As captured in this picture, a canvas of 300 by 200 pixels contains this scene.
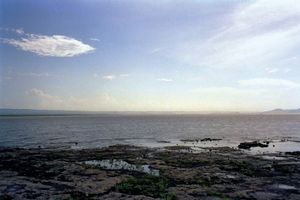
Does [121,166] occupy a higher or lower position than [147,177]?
lower

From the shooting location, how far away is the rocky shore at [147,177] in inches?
1094

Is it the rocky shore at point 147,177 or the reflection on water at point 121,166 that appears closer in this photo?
the rocky shore at point 147,177

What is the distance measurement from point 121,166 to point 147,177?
8339 mm

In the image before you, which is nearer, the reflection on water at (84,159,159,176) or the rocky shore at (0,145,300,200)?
the rocky shore at (0,145,300,200)

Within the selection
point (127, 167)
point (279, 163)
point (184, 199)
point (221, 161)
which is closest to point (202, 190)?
point (184, 199)

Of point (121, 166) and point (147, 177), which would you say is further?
point (121, 166)

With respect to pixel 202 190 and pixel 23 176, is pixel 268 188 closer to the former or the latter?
pixel 202 190

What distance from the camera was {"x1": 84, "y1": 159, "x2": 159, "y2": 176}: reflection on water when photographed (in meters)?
38.4

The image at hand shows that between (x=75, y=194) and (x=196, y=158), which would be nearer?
(x=75, y=194)

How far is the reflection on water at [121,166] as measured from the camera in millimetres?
38438

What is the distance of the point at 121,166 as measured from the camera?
136 feet

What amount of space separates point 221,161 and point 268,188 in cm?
1485

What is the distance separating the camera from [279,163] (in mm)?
44312

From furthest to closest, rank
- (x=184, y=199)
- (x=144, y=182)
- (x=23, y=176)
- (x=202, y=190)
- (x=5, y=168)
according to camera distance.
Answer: (x=5, y=168), (x=23, y=176), (x=144, y=182), (x=202, y=190), (x=184, y=199)
